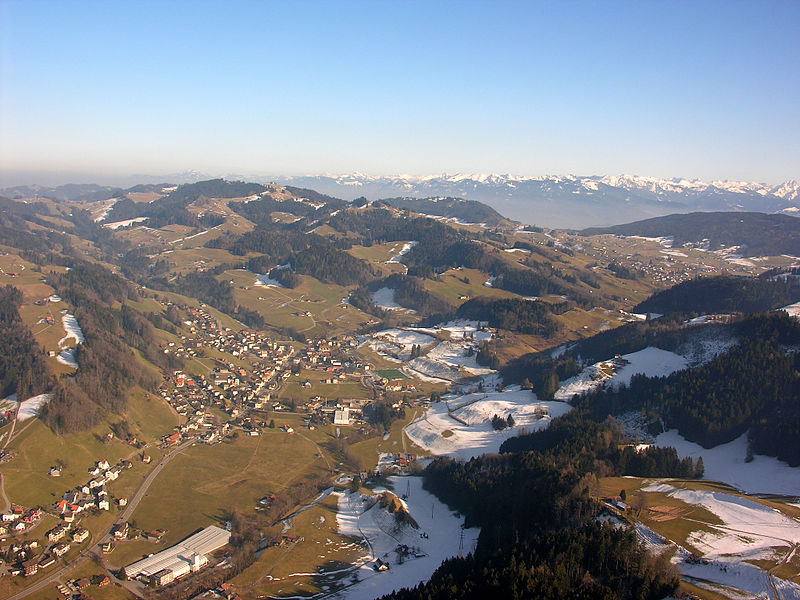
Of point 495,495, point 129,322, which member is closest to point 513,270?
point 129,322

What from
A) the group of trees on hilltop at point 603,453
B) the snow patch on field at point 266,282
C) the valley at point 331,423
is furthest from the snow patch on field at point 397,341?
the snow patch on field at point 266,282

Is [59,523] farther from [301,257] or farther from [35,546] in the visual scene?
→ [301,257]

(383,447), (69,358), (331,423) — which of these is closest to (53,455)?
(69,358)

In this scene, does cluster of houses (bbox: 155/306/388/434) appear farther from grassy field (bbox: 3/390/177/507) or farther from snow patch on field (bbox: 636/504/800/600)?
snow patch on field (bbox: 636/504/800/600)

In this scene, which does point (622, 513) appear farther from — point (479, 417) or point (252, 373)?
point (252, 373)

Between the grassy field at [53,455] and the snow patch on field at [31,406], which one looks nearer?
the grassy field at [53,455]

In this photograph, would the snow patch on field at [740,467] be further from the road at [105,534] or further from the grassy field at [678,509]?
the road at [105,534]

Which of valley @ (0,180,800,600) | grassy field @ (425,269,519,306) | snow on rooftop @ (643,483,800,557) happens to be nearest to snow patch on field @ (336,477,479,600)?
valley @ (0,180,800,600)
